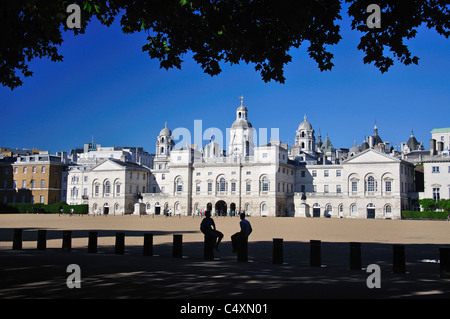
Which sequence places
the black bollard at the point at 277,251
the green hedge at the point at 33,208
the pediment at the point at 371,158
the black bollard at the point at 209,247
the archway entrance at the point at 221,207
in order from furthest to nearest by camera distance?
the archway entrance at the point at 221,207, the green hedge at the point at 33,208, the pediment at the point at 371,158, the black bollard at the point at 209,247, the black bollard at the point at 277,251

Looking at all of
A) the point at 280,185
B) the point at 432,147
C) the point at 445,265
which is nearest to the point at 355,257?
the point at 445,265

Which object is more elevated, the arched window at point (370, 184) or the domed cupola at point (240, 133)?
the domed cupola at point (240, 133)

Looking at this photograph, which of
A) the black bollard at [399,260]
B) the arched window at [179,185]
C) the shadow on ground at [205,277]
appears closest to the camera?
the shadow on ground at [205,277]

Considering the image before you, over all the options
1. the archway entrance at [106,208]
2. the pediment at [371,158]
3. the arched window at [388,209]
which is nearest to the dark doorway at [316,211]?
the pediment at [371,158]

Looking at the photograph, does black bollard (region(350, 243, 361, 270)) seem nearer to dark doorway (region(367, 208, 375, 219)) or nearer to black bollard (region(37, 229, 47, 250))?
black bollard (region(37, 229, 47, 250))

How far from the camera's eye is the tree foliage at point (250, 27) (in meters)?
10.2

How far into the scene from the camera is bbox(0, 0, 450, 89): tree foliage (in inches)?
400

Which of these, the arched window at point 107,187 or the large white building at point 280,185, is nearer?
the large white building at point 280,185

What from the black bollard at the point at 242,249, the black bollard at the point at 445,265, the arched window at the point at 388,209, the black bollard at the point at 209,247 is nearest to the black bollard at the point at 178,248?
the black bollard at the point at 209,247

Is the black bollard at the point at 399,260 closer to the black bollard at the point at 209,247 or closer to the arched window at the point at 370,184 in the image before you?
the black bollard at the point at 209,247

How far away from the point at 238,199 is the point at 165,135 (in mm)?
41399

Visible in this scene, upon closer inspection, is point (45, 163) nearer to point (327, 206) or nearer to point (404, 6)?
point (327, 206)

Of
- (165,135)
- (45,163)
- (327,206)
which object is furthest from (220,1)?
(165,135)

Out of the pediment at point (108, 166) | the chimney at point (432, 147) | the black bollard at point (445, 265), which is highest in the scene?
the chimney at point (432, 147)
